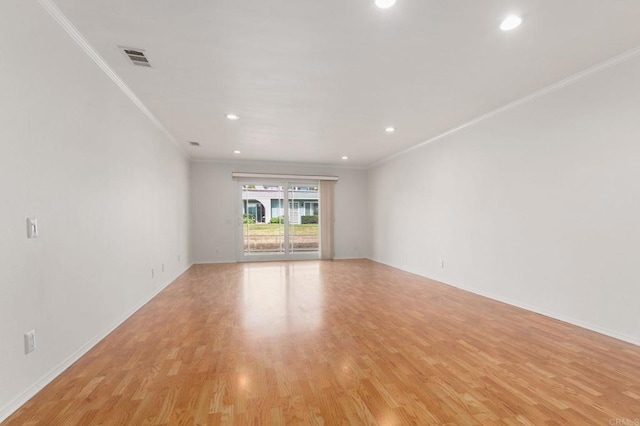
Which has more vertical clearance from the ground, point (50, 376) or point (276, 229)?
point (276, 229)

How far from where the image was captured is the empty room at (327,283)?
5.52 ft

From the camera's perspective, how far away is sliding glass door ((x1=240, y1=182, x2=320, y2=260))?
23.8ft

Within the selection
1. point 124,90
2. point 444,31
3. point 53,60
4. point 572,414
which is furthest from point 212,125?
point 572,414

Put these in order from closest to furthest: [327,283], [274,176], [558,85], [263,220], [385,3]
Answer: [385,3]
[558,85]
[327,283]
[274,176]
[263,220]

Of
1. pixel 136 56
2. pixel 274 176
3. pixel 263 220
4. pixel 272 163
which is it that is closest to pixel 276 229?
pixel 263 220

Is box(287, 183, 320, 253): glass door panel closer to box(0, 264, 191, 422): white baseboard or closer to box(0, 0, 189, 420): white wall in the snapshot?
box(0, 0, 189, 420): white wall

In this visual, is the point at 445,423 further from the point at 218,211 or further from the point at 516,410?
the point at 218,211

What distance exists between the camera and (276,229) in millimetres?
7430

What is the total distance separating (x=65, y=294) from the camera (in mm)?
2053

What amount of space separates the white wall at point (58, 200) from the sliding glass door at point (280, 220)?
3.86 metres

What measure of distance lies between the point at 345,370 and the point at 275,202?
571 centimetres

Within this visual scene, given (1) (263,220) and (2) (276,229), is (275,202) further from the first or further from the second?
(2) (276,229)

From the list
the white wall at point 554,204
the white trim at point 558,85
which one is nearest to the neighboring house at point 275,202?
the white wall at point 554,204

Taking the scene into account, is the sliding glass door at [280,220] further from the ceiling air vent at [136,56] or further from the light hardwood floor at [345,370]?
the ceiling air vent at [136,56]
